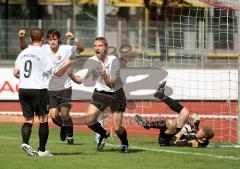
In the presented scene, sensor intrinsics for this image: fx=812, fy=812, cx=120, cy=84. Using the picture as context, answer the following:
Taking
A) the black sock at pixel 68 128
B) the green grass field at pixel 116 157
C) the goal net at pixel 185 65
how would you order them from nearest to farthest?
the green grass field at pixel 116 157
the black sock at pixel 68 128
the goal net at pixel 185 65

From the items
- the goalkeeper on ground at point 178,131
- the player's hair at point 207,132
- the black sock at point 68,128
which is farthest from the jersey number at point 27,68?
the player's hair at point 207,132

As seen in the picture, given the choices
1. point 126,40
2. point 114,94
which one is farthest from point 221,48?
point 114,94

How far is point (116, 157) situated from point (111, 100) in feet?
4.08

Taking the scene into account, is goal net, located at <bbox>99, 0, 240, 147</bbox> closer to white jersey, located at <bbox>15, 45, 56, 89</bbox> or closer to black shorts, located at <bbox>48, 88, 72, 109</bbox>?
black shorts, located at <bbox>48, 88, 72, 109</bbox>


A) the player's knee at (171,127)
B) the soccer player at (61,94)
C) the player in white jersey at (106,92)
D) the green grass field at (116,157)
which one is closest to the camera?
the green grass field at (116,157)

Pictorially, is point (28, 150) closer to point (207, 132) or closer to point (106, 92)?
point (106, 92)

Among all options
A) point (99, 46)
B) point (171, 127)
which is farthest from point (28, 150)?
point (171, 127)

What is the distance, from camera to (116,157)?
13.5 meters

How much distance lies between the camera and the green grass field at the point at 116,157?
40.4 ft

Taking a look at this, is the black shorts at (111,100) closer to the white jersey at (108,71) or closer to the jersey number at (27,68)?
the white jersey at (108,71)

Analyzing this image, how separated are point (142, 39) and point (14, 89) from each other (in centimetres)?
514

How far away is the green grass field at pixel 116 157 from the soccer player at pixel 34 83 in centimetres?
42

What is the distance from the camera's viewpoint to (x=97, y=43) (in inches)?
552

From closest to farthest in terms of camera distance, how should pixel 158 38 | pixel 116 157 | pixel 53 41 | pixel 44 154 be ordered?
pixel 44 154, pixel 116 157, pixel 53 41, pixel 158 38
